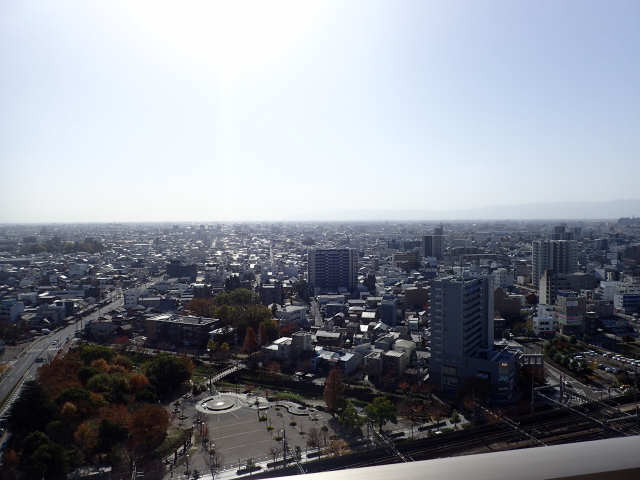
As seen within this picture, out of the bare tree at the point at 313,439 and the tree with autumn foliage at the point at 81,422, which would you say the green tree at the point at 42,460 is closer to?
the tree with autumn foliage at the point at 81,422

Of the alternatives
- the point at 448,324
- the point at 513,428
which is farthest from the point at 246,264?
the point at 513,428

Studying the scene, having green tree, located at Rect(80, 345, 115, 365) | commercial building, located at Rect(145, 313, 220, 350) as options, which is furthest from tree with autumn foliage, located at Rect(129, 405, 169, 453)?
commercial building, located at Rect(145, 313, 220, 350)

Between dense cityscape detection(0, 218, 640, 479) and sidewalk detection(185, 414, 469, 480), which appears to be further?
dense cityscape detection(0, 218, 640, 479)

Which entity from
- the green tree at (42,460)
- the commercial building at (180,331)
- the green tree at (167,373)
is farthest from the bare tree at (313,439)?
the commercial building at (180,331)

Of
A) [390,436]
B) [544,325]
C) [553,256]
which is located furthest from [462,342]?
[553,256]

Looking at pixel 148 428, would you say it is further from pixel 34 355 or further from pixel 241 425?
pixel 34 355

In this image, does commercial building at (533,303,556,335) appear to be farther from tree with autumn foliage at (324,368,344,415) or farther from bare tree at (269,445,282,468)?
bare tree at (269,445,282,468)

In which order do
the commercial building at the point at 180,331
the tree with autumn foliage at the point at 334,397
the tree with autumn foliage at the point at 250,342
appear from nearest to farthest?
the tree with autumn foliage at the point at 334,397, the tree with autumn foliage at the point at 250,342, the commercial building at the point at 180,331
